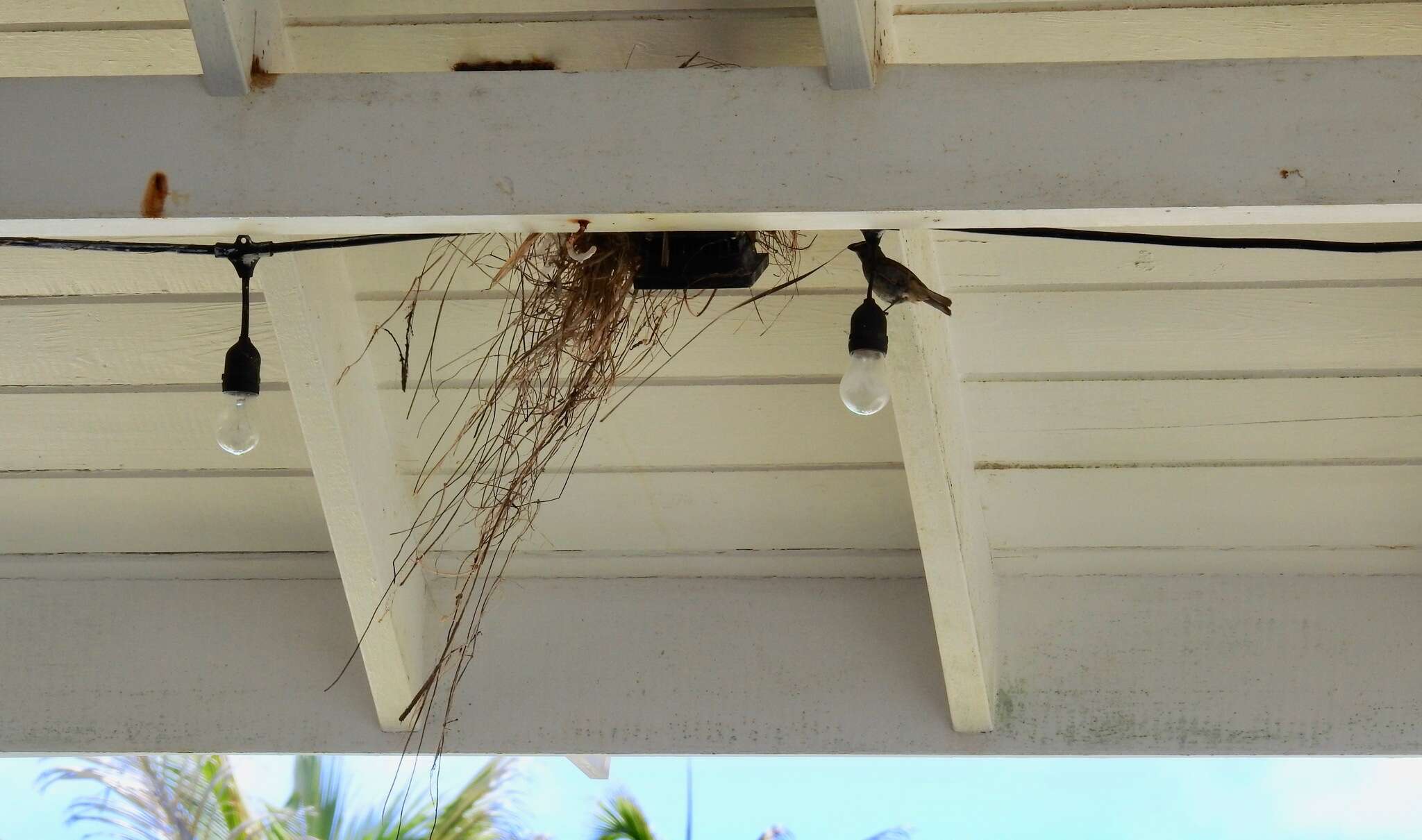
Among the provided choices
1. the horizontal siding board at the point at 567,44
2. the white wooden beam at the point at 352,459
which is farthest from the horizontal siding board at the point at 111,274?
the horizontal siding board at the point at 567,44

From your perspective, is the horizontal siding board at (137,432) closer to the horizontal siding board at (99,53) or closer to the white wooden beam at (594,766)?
the horizontal siding board at (99,53)

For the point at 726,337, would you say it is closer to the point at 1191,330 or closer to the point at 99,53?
the point at 1191,330

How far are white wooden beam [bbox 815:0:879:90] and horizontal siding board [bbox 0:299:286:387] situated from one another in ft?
3.42

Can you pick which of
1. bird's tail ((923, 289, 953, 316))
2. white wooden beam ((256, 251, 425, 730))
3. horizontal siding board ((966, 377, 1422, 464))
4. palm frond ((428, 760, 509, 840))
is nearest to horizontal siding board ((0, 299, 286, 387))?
white wooden beam ((256, 251, 425, 730))

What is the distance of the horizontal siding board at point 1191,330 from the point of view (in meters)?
1.71

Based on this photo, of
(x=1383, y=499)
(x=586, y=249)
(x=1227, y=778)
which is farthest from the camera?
(x=1227, y=778)

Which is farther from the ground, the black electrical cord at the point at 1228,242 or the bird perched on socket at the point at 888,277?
the black electrical cord at the point at 1228,242

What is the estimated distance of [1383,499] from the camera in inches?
74.0

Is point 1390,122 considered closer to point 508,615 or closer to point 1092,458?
point 1092,458

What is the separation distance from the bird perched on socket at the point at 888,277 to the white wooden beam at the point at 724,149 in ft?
0.47

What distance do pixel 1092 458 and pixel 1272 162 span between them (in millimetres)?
820

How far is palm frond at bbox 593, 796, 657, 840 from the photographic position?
617 centimetres

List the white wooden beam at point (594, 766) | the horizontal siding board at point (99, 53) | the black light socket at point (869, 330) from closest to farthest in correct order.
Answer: the black light socket at point (869, 330), the horizontal siding board at point (99, 53), the white wooden beam at point (594, 766)

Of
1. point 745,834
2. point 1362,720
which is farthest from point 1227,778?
point 1362,720
